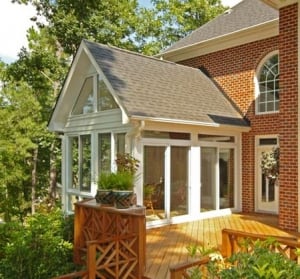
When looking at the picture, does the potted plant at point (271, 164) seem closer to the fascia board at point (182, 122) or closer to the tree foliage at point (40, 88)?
the fascia board at point (182, 122)

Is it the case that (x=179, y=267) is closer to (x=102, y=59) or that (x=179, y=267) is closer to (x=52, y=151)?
(x=102, y=59)

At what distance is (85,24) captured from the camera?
17.7 m

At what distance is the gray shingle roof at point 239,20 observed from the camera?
12136mm

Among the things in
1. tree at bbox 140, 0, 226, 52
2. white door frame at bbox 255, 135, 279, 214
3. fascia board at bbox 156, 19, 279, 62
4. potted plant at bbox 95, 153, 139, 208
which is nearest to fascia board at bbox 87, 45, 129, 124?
potted plant at bbox 95, 153, 139, 208

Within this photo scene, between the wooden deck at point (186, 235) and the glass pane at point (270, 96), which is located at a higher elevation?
the glass pane at point (270, 96)

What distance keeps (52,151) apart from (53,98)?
272 centimetres

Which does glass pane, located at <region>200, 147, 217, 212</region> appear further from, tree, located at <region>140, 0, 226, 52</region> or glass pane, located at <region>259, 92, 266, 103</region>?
tree, located at <region>140, 0, 226, 52</region>

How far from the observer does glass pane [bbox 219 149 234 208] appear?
1108 cm

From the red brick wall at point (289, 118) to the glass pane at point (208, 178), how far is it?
90.6 inches

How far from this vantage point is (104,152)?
391 inches

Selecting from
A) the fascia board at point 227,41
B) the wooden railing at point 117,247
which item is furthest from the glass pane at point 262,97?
the wooden railing at point 117,247

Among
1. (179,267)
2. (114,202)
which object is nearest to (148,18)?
(114,202)

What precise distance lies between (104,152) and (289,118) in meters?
4.90

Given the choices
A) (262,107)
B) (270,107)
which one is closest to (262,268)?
(270,107)
